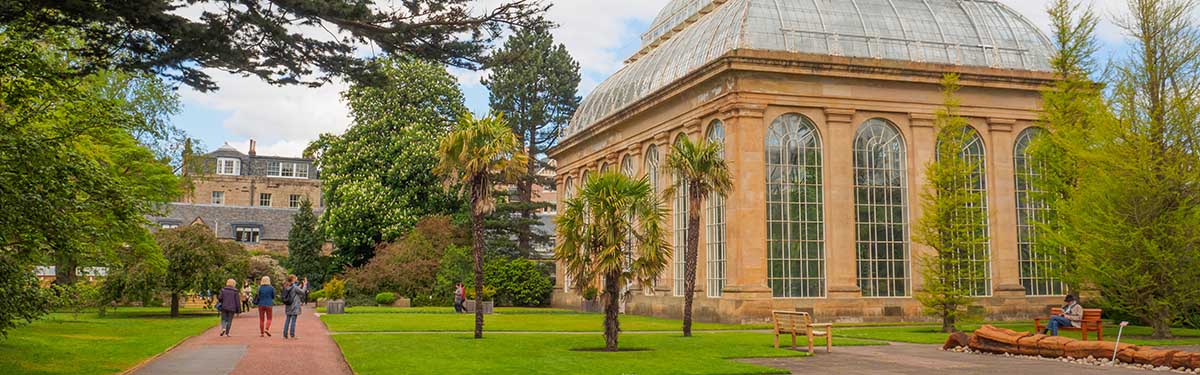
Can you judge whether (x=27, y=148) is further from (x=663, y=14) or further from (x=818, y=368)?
(x=663, y=14)

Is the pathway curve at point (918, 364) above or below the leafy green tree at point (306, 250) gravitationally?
below

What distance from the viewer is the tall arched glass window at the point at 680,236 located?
3744 cm

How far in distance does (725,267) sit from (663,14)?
22226 millimetres

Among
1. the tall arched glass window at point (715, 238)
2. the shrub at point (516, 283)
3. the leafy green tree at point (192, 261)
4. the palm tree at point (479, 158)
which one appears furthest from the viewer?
the shrub at point (516, 283)

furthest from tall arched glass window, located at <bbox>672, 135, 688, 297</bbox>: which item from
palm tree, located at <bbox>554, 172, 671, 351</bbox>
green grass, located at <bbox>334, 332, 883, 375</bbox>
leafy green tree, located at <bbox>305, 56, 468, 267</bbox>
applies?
leafy green tree, located at <bbox>305, 56, 468, 267</bbox>

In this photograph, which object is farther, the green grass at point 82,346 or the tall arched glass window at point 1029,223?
the tall arched glass window at point 1029,223

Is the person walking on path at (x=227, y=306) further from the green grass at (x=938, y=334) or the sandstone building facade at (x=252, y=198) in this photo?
the sandstone building facade at (x=252, y=198)

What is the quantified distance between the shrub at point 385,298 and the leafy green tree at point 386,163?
7.28 metres

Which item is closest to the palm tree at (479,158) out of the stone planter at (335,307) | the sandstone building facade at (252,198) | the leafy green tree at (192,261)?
the stone planter at (335,307)

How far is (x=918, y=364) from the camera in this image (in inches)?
659

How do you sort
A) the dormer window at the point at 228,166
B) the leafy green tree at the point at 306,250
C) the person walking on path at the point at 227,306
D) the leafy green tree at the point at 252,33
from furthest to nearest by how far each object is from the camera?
the dormer window at the point at 228,166
the leafy green tree at the point at 306,250
the person walking on path at the point at 227,306
the leafy green tree at the point at 252,33

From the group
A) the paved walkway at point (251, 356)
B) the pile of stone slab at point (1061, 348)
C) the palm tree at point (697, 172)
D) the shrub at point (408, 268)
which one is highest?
the palm tree at point (697, 172)

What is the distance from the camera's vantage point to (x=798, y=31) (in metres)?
35.0

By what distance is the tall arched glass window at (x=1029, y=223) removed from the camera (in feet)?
118
